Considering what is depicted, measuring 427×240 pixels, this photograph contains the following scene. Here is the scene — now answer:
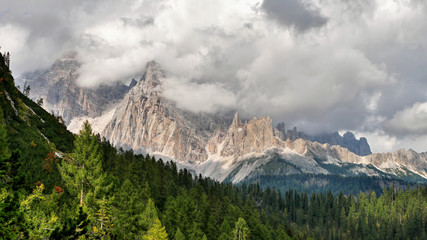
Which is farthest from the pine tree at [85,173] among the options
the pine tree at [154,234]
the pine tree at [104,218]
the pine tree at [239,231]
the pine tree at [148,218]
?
the pine tree at [239,231]

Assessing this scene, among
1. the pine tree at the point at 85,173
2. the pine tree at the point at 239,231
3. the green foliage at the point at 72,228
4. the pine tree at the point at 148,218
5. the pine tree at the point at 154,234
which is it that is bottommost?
the pine tree at the point at 239,231

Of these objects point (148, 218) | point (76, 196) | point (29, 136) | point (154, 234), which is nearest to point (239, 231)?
point (148, 218)

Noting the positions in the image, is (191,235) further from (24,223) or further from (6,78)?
(6,78)

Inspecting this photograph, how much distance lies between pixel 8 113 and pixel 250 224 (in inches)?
2944

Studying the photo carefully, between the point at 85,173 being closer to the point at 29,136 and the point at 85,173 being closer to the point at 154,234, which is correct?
the point at 154,234

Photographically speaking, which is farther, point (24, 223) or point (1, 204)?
point (24, 223)

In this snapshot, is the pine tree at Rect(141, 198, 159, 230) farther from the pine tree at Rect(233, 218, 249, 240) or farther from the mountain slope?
the pine tree at Rect(233, 218, 249, 240)

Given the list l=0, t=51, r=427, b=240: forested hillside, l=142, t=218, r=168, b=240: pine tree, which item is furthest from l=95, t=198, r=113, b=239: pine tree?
l=142, t=218, r=168, b=240: pine tree

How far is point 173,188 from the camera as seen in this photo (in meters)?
108

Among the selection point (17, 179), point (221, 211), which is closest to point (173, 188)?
point (221, 211)

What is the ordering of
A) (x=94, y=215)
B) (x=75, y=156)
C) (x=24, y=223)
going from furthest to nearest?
(x=75, y=156) → (x=94, y=215) → (x=24, y=223)

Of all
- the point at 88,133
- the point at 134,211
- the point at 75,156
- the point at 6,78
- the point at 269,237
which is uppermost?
the point at 6,78

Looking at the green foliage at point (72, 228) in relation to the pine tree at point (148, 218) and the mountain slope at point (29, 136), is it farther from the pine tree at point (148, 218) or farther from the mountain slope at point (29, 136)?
the pine tree at point (148, 218)

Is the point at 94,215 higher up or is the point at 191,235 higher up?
the point at 94,215
